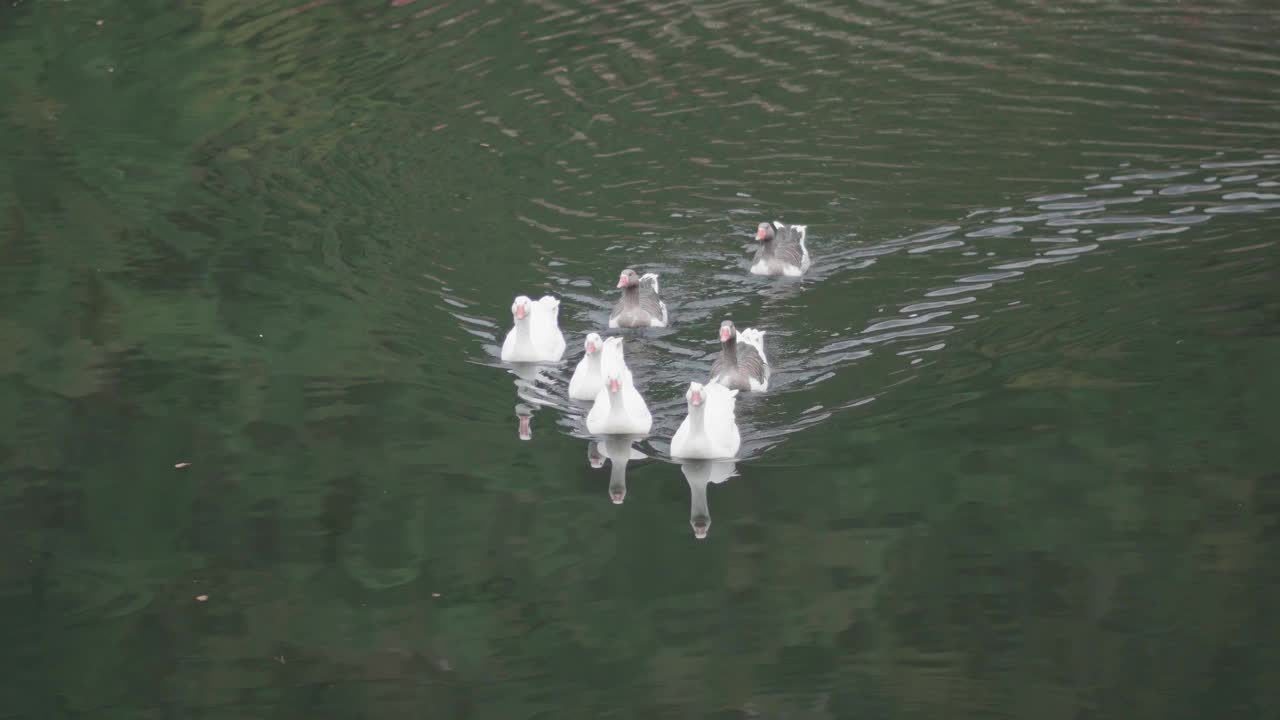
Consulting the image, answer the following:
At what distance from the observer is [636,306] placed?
14445mm

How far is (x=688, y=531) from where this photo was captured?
36.2 ft

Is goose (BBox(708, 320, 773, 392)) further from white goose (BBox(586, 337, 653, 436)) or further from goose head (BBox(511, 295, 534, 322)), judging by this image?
goose head (BBox(511, 295, 534, 322))

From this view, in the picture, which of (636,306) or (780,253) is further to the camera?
(780,253)

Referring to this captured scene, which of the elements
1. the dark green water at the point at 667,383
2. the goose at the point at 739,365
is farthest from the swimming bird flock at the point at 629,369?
the dark green water at the point at 667,383

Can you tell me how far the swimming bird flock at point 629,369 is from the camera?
12000 mm

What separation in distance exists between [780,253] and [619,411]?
12.8 ft

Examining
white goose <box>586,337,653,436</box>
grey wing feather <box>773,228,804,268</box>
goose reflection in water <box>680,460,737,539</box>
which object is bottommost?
goose reflection in water <box>680,460,737,539</box>

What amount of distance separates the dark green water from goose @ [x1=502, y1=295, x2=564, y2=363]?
0.41 m

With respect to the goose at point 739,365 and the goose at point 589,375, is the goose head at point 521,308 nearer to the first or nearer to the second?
the goose at point 589,375

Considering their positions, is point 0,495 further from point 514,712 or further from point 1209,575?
point 1209,575

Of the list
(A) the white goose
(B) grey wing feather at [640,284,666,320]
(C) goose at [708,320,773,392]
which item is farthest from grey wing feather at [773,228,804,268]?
(A) the white goose

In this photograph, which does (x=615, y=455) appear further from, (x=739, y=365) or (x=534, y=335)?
(x=534, y=335)

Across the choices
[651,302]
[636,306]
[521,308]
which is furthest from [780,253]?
[521,308]

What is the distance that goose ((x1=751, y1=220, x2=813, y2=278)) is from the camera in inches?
607
